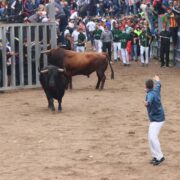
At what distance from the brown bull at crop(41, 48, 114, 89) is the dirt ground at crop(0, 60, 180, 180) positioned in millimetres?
621

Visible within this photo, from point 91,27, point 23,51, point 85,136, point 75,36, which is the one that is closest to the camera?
point 85,136

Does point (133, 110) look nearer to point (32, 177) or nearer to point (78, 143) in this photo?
point (78, 143)

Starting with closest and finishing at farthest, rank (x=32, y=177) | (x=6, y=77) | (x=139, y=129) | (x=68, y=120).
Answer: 1. (x=32, y=177)
2. (x=139, y=129)
3. (x=68, y=120)
4. (x=6, y=77)

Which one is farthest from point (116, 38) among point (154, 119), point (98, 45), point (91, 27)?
point (154, 119)

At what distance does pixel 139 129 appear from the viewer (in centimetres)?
1533

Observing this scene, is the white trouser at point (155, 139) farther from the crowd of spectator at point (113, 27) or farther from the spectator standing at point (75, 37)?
the spectator standing at point (75, 37)

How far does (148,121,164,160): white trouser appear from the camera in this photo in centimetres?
1177

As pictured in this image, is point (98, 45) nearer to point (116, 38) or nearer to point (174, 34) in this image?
point (116, 38)

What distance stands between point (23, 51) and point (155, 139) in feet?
37.6

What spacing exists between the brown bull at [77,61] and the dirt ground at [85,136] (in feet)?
2.04

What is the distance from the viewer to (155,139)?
38.5ft

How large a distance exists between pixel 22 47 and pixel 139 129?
8.09 metres

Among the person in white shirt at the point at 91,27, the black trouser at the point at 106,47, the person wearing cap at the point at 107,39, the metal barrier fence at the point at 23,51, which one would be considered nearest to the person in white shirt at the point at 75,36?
the person wearing cap at the point at 107,39

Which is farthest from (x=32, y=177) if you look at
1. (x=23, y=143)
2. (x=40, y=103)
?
(x=40, y=103)
